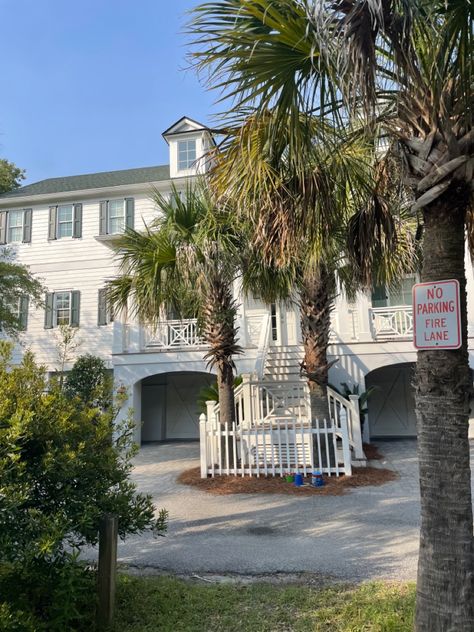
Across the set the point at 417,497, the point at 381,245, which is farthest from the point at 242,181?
the point at 417,497

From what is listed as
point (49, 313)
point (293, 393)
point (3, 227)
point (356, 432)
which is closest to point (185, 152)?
point (3, 227)

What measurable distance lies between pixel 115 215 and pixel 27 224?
12.5 ft

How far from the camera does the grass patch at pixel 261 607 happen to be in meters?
3.18

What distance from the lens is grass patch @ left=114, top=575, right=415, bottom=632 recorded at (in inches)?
125

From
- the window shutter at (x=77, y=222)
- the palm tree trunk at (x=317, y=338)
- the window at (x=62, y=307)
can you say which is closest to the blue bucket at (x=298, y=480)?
the palm tree trunk at (x=317, y=338)

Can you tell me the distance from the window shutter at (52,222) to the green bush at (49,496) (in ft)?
51.5

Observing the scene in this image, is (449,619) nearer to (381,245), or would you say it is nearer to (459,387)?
(459,387)

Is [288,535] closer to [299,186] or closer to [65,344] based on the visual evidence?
[299,186]

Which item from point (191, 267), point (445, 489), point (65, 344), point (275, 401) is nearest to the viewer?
point (445, 489)

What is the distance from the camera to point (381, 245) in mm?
4879

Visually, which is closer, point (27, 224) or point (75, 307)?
point (75, 307)

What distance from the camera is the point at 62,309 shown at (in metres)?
17.2

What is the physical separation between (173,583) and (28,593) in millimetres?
1395

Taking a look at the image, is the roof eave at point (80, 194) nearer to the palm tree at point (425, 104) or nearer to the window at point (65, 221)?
the window at point (65, 221)
